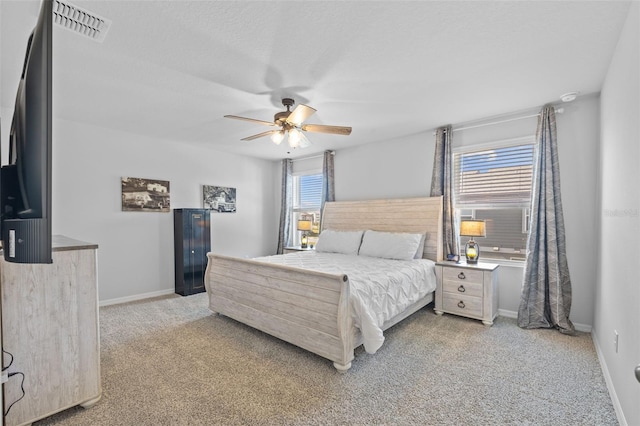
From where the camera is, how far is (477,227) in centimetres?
361

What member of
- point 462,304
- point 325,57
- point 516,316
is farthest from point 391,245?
point 325,57

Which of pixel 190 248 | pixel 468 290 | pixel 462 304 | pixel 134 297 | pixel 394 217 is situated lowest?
pixel 134 297

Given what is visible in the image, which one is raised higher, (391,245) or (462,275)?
(391,245)

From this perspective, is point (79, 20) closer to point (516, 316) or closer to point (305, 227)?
point (305, 227)

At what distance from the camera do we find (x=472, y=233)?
143 inches

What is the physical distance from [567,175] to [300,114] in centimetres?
299

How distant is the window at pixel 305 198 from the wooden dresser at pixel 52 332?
162 inches

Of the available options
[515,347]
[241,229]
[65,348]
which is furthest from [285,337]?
[241,229]

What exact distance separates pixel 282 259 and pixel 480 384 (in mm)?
2528

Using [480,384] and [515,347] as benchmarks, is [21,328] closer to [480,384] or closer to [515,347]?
[480,384]

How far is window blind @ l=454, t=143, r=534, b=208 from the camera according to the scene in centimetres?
363

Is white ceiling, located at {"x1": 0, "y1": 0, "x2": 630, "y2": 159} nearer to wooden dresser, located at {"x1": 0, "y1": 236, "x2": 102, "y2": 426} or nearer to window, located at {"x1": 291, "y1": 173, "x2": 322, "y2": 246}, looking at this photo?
wooden dresser, located at {"x1": 0, "y1": 236, "x2": 102, "y2": 426}

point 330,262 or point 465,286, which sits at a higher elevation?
point 330,262

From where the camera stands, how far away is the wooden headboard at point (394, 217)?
13.3ft
